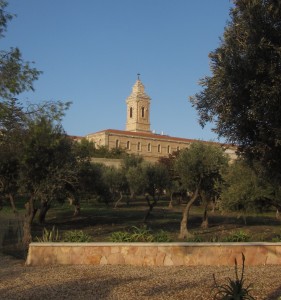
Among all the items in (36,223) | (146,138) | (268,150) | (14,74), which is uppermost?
(146,138)

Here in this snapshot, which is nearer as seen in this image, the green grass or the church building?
the green grass

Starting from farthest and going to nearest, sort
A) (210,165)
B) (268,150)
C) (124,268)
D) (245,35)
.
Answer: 1. (210,165)
2. (124,268)
3. (268,150)
4. (245,35)

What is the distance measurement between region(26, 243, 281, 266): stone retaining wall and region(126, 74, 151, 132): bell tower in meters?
141

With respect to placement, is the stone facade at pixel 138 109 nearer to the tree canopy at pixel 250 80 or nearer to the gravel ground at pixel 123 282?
the gravel ground at pixel 123 282

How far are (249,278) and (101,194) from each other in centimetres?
2942

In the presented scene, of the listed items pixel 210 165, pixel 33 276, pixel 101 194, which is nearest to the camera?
pixel 33 276

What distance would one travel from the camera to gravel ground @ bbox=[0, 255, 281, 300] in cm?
808

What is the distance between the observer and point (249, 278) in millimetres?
9281

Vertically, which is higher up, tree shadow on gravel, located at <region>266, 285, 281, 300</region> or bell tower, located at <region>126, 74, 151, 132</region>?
bell tower, located at <region>126, 74, 151, 132</region>

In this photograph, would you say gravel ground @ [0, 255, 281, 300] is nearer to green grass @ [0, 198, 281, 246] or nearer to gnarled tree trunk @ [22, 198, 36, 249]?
green grass @ [0, 198, 281, 246]

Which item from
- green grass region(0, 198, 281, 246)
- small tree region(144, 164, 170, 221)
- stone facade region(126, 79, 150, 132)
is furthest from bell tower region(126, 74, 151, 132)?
small tree region(144, 164, 170, 221)

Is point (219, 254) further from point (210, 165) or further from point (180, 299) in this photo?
point (210, 165)

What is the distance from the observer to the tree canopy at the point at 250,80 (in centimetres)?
732

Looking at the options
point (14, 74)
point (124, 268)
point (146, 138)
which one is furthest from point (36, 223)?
point (146, 138)
